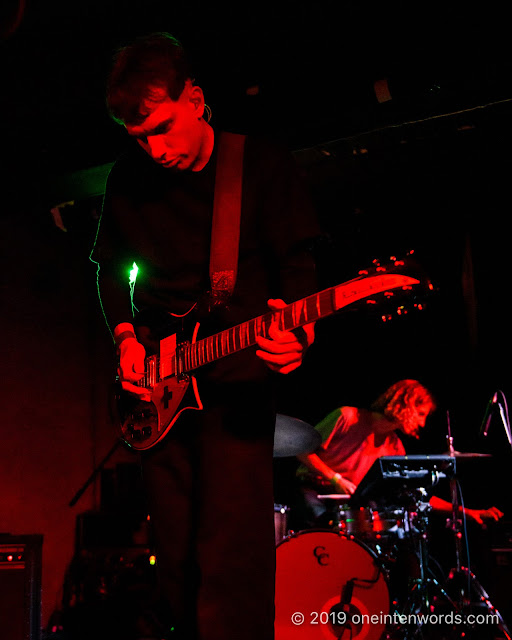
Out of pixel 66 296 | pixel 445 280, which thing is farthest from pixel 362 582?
pixel 66 296

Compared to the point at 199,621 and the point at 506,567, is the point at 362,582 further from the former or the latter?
the point at 199,621

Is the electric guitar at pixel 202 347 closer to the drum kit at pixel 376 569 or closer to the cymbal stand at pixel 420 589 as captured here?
the drum kit at pixel 376 569

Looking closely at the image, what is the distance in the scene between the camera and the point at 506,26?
11.4 feet

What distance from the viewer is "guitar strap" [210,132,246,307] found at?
188 cm

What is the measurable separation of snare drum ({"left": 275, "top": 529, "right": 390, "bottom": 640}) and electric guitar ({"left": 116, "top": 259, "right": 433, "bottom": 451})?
2.05 meters

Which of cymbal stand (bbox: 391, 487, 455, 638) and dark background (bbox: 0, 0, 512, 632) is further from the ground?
dark background (bbox: 0, 0, 512, 632)

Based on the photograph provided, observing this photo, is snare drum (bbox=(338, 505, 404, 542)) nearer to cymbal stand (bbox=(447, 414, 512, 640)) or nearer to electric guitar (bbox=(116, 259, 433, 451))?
cymbal stand (bbox=(447, 414, 512, 640))

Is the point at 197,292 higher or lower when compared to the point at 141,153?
lower

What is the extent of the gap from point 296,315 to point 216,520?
1.91 feet

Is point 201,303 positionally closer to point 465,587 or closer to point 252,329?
point 252,329

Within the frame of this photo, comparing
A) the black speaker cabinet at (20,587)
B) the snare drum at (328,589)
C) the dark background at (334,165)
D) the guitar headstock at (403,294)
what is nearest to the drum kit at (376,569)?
the snare drum at (328,589)

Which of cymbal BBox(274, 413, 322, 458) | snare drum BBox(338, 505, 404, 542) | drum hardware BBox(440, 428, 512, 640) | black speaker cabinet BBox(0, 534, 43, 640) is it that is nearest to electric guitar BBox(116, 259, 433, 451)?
black speaker cabinet BBox(0, 534, 43, 640)

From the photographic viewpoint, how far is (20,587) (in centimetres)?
318

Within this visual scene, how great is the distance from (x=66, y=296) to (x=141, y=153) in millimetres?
3589
